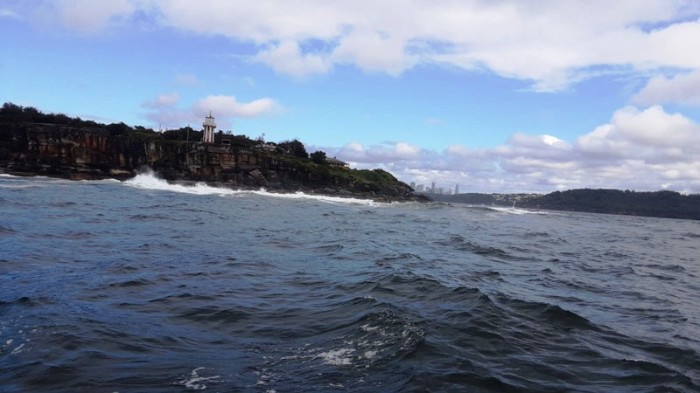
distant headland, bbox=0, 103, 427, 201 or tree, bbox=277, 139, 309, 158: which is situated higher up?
tree, bbox=277, 139, 309, 158

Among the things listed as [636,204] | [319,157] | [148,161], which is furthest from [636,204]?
[148,161]

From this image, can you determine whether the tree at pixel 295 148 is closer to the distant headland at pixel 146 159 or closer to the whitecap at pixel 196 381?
the distant headland at pixel 146 159

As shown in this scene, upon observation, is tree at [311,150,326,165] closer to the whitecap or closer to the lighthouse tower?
the lighthouse tower

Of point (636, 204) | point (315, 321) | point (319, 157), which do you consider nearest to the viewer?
point (315, 321)

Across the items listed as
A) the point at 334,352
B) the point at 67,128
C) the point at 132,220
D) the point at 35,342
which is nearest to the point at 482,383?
the point at 334,352

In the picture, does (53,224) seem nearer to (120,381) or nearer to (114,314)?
(114,314)

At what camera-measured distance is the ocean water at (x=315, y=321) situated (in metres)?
Result: 6.07

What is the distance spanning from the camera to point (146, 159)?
8988cm

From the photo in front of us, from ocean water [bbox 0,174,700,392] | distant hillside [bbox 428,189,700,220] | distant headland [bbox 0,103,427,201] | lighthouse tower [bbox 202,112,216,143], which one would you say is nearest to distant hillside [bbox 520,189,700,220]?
distant hillside [bbox 428,189,700,220]

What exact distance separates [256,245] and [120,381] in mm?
11991

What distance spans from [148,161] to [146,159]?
1.71 feet

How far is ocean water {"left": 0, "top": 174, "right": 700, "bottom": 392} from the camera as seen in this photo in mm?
6066

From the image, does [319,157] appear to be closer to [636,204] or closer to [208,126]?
[208,126]

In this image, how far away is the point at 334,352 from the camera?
703cm
